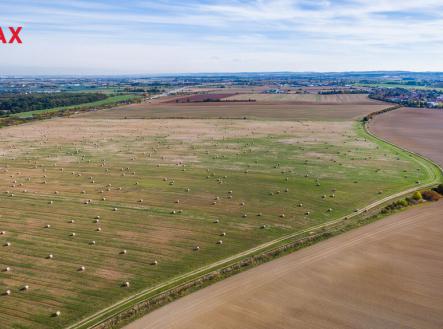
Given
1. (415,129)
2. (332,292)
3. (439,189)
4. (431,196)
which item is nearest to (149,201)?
(332,292)

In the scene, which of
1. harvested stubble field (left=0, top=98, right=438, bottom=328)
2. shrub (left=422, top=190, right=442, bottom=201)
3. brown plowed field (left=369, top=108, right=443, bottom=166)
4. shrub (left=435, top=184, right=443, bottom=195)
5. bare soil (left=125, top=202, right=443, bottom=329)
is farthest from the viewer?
brown plowed field (left=369, top=108, right=443, bottom=166)

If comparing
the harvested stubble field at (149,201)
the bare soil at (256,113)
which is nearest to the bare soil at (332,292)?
the harvested stubble field at (149,201)

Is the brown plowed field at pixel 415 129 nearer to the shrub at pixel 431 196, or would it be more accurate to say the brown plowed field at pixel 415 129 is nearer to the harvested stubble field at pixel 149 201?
the harvested stubble field at pixel 149 201

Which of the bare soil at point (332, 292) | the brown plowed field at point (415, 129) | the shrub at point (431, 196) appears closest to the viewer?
the bare soil at point (332, 292)

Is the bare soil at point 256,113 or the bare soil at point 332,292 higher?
the bare soil at point 256,113

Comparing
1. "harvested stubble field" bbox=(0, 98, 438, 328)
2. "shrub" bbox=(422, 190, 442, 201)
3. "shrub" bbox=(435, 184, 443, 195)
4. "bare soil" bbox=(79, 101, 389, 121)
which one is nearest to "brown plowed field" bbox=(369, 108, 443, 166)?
"harvested stubble field" bbox=(0, 98, 438, 328)

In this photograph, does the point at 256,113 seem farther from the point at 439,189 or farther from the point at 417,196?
the point at 417,196

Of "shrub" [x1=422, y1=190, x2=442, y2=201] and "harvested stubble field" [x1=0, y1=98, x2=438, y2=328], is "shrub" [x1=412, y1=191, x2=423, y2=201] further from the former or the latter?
"harvested stubble field" [x1=0, y1=98, x2=438, y2=328]
